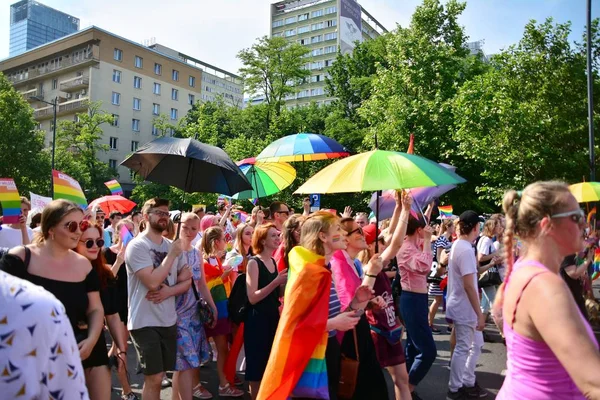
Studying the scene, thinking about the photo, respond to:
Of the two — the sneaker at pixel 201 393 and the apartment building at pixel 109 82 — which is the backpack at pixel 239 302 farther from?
the apartment building at pixel 109 82

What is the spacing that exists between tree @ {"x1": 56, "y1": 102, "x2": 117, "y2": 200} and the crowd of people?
115ft

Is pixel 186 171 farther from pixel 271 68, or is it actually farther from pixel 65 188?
pixel 271 68

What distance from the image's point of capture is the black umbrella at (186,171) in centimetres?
542

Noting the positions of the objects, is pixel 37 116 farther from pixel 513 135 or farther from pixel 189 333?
pixel 189 333

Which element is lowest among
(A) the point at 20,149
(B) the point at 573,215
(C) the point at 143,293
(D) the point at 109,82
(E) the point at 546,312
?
(C) the point at 143,293

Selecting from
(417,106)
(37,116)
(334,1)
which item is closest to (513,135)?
(417,106)

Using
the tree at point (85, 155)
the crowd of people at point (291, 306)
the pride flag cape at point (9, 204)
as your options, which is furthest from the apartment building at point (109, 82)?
the crowd of people at point (291, 306)

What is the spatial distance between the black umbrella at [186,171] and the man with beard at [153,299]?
40.4 inches

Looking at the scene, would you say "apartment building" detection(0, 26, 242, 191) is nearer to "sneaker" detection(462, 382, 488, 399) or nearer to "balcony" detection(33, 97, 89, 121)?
"balcony" detection(33, 97, 89, 121)

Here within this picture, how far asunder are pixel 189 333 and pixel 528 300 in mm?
3615

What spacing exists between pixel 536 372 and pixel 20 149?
38961mm

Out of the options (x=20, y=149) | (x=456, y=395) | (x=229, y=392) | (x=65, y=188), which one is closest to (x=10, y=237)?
(x=65, y=188)

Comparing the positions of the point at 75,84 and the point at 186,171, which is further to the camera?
the point at 75,84

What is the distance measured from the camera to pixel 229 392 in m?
5.73
